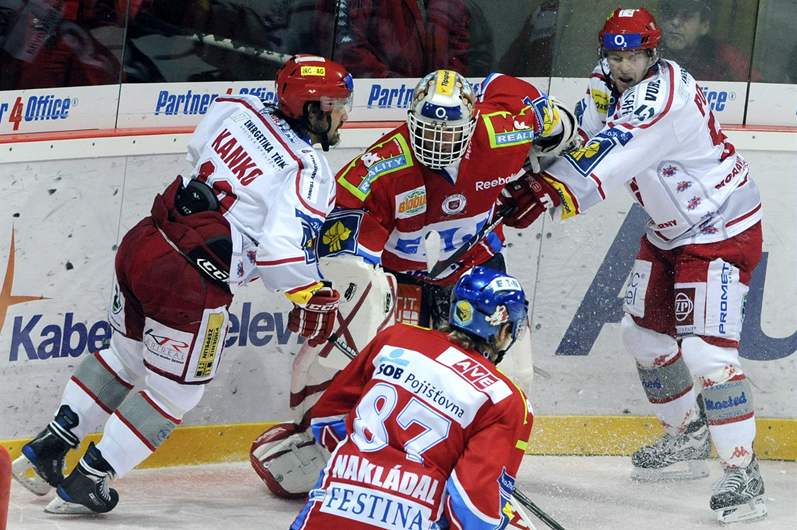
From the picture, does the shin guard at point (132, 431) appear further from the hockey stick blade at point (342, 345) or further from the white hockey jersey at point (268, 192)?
the hockey stick blade at point (342, 345)

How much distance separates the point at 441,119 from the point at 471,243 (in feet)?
1.75

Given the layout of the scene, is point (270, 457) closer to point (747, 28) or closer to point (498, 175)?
point (498, 175)

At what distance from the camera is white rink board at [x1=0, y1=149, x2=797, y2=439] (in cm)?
482

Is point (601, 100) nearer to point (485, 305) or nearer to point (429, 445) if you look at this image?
point (485, 305)

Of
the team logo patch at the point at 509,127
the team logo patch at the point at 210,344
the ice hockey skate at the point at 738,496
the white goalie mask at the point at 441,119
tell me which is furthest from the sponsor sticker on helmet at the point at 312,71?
the ice hockey skate at the point at 738,496

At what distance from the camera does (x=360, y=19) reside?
5.70 metres

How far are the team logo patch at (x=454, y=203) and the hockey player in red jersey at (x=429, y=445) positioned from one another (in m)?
1.40

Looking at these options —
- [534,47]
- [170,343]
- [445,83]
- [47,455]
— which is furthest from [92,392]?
[534,47]

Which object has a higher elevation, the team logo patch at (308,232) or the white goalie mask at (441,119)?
the white goalie mask at (441,119)

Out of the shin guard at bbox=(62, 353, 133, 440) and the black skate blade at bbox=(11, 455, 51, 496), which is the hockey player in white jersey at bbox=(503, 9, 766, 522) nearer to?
the shin guard at bbox=(62, 353, 133, 440)

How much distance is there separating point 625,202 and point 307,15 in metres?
1.39

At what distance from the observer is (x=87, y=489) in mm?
4344

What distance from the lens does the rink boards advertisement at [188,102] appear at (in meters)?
4.92

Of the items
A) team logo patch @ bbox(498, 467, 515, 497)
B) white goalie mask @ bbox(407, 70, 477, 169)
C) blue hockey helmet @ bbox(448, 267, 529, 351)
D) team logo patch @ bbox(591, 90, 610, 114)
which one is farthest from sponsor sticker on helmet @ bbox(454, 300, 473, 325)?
team logo patch @ bbox(591, 90, 610, 114)
